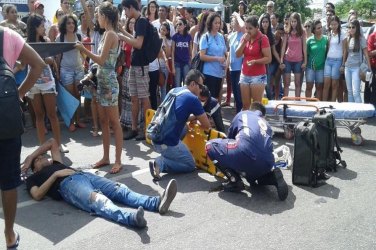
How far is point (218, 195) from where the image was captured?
523 cm

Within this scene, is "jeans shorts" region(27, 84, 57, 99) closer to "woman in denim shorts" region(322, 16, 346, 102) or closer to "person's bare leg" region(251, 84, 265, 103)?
"person's bare leg" region(251, 84, 265, 103)

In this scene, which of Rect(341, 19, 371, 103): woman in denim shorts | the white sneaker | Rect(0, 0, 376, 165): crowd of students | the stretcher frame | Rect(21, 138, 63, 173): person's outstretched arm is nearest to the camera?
Rect(21, 138, 63, 173): person's outstretched arm

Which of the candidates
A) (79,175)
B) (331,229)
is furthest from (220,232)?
(79,175)

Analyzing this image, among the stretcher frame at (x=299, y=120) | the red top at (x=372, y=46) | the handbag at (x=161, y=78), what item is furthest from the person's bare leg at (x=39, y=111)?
the red top at (x=372, y=46)

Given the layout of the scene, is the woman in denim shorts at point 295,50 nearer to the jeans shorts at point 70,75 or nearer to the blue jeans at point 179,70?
the blue jeans at point 179,70

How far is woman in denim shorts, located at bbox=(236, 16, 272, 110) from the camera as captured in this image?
753 centimetres

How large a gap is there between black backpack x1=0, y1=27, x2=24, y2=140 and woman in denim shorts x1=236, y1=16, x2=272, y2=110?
471cm

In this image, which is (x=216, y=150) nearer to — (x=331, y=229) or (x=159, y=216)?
(x=159, y=216)

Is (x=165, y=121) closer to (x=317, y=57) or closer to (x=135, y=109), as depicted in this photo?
(x=135, y=109)

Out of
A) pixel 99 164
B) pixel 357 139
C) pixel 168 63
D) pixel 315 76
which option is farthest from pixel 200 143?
pixel 315 76

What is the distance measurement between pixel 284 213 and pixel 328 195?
0.76m

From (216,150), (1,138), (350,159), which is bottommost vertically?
(350,159)

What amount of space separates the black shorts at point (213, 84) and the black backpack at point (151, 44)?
139 cm

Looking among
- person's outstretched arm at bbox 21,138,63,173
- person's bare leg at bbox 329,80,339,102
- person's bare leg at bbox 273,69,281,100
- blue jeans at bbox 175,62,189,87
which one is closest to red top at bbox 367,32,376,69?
person's bare leg at bbox 329,80,339,102
